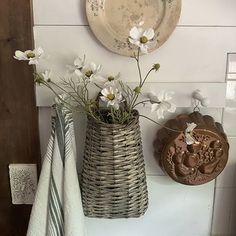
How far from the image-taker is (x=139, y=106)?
1100mm

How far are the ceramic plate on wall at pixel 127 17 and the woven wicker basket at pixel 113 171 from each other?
0.20 metres

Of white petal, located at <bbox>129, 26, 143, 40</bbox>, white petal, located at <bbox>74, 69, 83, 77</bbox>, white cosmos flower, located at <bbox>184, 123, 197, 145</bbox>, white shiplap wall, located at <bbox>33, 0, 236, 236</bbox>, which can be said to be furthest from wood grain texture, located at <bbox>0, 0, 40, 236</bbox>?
white cosmos flower, located at <bbox>184, 123, 197, 145</bbox>

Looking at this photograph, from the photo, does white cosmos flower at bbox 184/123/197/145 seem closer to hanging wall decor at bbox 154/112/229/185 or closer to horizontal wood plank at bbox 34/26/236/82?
hanging wall decor at bbox 154/112/229/185

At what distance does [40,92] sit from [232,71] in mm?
496

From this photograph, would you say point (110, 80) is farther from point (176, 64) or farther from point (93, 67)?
point (176, 64)

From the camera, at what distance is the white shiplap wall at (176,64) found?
102 cm

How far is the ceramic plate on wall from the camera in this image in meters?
0.99

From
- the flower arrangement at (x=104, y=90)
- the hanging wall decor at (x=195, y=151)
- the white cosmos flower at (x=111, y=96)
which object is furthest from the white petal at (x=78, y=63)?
the hanging wall decor at (x=195, y=151)

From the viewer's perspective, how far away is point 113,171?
1.00 m

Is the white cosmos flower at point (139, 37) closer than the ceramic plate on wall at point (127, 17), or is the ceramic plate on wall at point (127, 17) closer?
the white cosmos flower at point (139, 37)

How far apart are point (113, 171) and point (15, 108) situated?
0.31 meters

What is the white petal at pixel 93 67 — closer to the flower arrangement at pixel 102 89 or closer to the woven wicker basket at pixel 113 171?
the flower arrangement at pixel 102 89

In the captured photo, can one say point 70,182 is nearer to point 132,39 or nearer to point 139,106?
point 139,106

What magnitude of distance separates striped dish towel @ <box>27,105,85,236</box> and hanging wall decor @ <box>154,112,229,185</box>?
0.24 m
